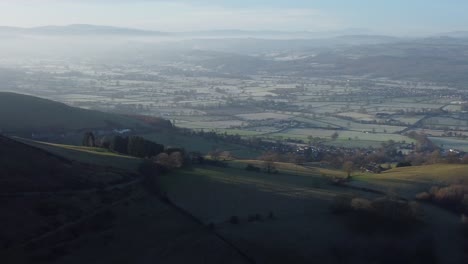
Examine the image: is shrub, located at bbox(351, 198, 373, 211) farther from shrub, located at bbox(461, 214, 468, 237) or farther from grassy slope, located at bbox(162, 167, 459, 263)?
shrub, located at bbox(461, 214, 468, 237)

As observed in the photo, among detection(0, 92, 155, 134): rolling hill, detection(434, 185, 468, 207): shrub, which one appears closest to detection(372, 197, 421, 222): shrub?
detection(434, 185, 468, 207): shrub

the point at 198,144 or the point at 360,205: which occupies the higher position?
the point at 360,205

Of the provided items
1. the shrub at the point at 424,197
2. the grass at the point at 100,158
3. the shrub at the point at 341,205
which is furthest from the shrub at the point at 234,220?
the shrub at the point at 424,197

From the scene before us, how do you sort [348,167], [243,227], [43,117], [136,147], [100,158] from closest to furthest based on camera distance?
[243,227], [100,158], [136,147], [348,167], [43,117]

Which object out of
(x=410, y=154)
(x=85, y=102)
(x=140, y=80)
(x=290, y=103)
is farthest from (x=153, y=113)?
(x=140, y=80)

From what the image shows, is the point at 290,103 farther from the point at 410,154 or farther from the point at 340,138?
the point at 410,154

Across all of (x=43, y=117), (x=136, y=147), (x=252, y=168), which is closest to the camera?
(x=252, y=168)

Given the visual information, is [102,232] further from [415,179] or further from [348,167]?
[348,167]

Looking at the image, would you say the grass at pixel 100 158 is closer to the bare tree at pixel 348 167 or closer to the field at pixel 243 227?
the field at pixel 243 227

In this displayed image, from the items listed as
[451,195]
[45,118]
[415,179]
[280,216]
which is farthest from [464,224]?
[45,118]
